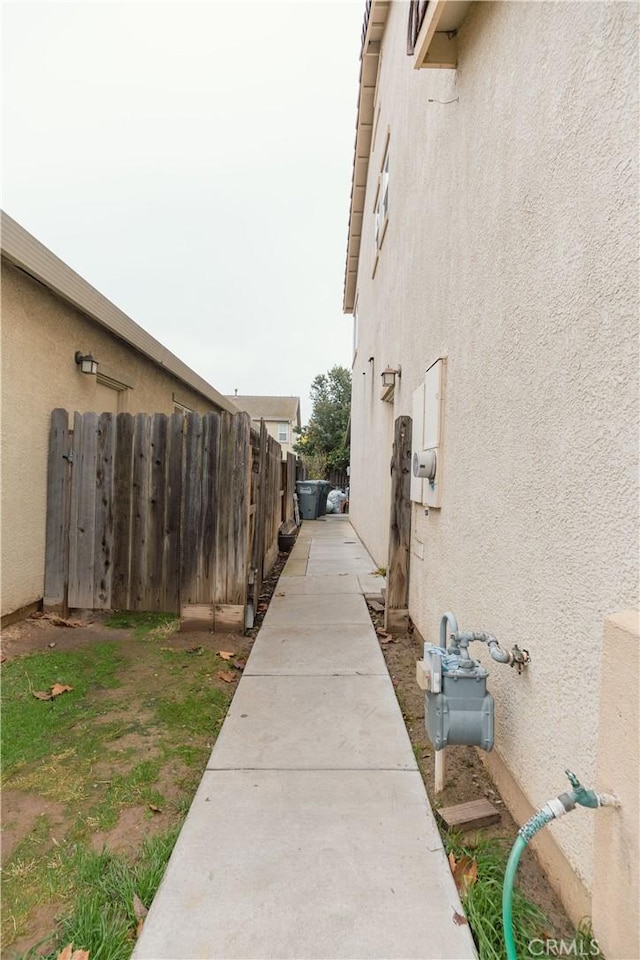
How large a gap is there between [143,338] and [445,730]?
654 cm

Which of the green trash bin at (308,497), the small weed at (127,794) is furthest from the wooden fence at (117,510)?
the green trash bin at (308,497)

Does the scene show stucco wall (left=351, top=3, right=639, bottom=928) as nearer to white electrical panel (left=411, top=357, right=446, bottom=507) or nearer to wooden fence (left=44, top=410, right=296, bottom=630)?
white electrical panel (left=411, top=357, right=446, bottom=507)

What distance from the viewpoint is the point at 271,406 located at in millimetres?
42375

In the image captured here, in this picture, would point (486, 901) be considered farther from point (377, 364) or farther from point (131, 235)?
point (131, 235)

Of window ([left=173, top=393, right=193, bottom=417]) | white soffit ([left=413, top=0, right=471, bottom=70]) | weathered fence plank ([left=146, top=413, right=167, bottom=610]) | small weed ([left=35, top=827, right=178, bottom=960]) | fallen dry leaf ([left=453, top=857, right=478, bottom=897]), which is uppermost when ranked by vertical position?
A: white soffit ([left=413, top=0, right=471, bottom=70])

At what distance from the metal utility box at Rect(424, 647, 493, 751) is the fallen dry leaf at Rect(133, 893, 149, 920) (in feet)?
4.32

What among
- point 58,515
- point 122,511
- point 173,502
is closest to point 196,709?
point 173,502

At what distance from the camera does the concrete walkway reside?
1512mm

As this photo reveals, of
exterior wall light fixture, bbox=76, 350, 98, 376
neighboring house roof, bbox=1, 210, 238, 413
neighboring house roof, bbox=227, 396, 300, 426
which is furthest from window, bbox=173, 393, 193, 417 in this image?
neighboring house roof, bbox=227, 396, 300, 426

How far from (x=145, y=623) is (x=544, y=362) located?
4265 mm

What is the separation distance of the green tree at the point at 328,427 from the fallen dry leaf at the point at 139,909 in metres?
24.2

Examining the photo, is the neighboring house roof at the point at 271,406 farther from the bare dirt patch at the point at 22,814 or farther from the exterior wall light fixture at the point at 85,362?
the bare dirt patch at the point at 22,814

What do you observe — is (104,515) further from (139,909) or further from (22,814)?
(139,909)

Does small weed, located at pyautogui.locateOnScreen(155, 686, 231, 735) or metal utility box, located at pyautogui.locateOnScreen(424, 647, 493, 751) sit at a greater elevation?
metal utility box, located at pyautogui.locateOnScreen(424, 647, 493, 751)
